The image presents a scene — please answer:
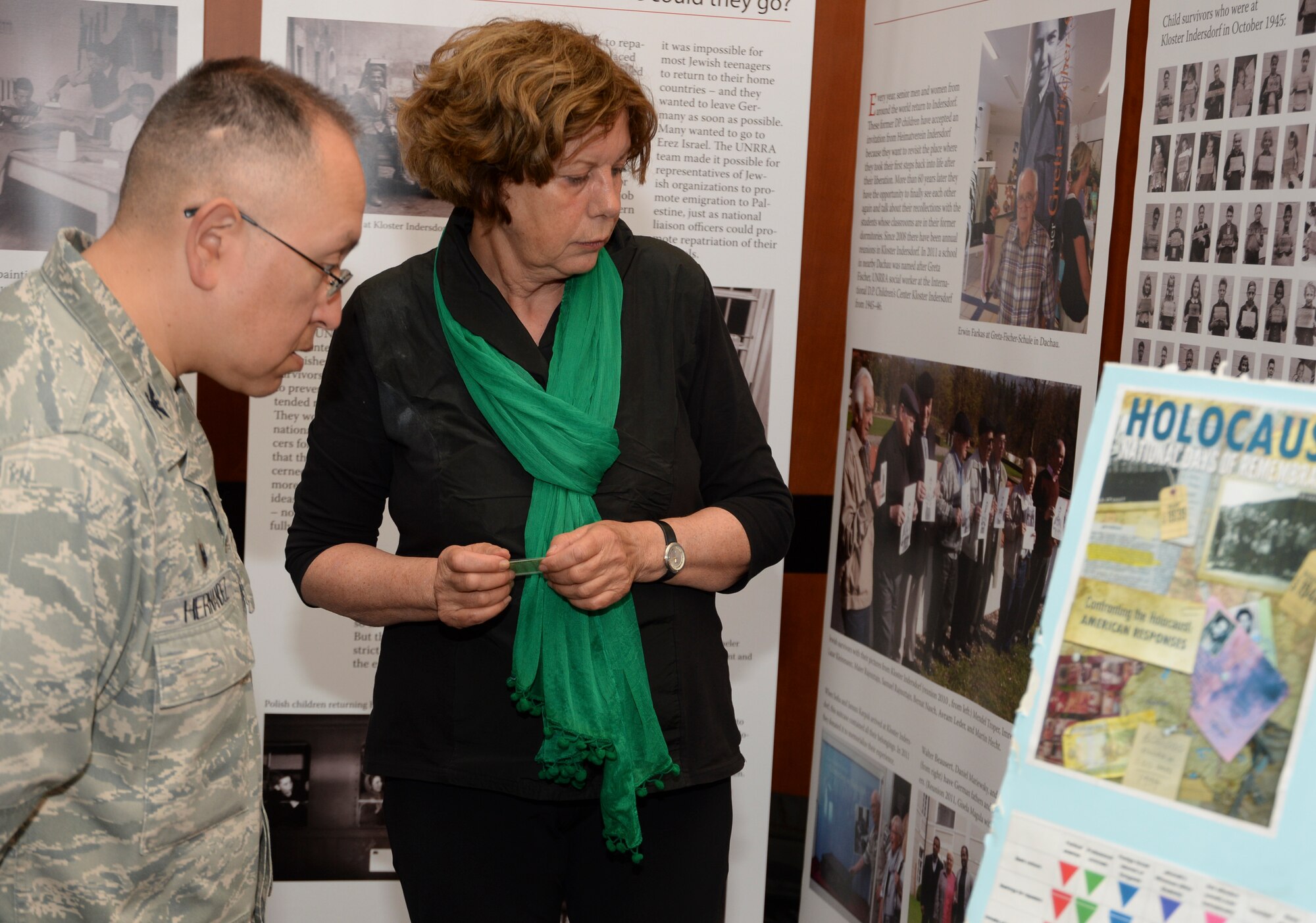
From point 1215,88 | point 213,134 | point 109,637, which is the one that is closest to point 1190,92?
point 1215,88

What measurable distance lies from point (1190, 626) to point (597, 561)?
3.04ft

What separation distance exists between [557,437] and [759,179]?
147cm

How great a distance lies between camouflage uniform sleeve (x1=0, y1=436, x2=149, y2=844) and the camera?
40.1 inches

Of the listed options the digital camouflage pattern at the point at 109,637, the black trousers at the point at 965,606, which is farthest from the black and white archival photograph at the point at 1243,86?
the digital camouflage pattern at the point at 109,637

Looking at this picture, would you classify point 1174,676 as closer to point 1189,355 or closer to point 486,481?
point 486,481

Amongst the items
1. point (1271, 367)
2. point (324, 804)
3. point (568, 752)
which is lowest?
point (324, 804)

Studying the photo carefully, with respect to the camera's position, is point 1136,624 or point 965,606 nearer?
point 1136,624

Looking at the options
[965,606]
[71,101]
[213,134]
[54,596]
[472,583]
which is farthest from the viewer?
[71,101]

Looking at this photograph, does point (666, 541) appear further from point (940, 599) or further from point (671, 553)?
point (940, 599)

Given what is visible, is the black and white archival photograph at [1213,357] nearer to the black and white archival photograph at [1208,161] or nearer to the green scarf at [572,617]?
the black and white archival photograph at [1208,161]

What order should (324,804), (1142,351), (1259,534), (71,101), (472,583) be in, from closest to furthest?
1. (1259,534)
2. (472,583)
3. (1142,351)
4. (71,101)
5. (324,804)

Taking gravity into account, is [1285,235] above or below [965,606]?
above

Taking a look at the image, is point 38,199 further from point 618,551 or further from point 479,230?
point 618,551

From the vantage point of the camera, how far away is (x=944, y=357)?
2.64 m
